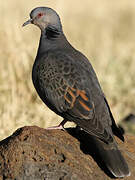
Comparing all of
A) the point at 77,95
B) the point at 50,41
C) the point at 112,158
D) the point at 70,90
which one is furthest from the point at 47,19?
the point at 112,158

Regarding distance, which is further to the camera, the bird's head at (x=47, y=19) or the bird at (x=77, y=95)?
the bird's head at (x=47, y=19)

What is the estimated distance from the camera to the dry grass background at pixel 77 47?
803 centimetres

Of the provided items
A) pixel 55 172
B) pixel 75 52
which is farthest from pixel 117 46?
pixel 55 172

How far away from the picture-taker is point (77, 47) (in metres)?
10.9

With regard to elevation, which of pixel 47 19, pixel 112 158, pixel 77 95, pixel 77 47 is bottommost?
pixel 77 47

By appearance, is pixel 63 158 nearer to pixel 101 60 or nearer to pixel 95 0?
pixel 101 60

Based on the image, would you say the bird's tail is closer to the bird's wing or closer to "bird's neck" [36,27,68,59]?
the bird's wing

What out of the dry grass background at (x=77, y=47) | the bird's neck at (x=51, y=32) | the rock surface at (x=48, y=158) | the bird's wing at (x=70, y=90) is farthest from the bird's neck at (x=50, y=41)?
the dry grass background at (x=77, y=47)

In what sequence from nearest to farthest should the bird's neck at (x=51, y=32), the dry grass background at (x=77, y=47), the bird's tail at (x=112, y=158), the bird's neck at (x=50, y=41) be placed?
1. the bird's tail at (x=112, y=158)
2. the bird's neck at (x=50, y=41)
3. the bird's neck at (x=51, y=32)
4. the dry grass background at (x=77, y=47)

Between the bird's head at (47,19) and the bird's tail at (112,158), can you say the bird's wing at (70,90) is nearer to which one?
the bird's tail at (112,158)

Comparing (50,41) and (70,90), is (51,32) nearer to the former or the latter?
(50,41)

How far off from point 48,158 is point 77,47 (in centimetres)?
630

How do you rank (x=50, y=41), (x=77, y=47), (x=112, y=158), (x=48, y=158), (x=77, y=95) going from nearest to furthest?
(x=48, y=158) < (x=112, y=158) < (x=77, y=95) < (x=50, y=41) < (x=77, y=47)

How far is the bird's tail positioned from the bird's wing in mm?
195
